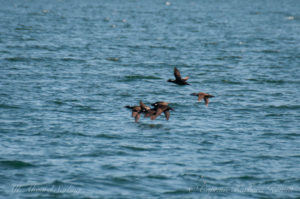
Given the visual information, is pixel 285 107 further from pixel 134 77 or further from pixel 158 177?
pixel 158 177

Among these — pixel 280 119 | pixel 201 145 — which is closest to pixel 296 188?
pixel 201 145

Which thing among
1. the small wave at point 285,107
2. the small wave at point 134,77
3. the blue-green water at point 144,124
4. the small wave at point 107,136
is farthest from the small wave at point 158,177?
the small wave at point 134,77

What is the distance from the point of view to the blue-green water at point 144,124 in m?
17.2

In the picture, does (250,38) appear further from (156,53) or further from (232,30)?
(156,53)

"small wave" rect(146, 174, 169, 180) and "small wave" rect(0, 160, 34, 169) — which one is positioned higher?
"small wave" rect(0, 160, 34, 169)

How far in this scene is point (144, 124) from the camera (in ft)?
77.9

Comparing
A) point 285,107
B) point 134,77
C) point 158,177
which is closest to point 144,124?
point 158,177

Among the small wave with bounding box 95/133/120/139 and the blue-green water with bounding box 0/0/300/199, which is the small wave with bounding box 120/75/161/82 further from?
the small wave with bounding box 95/133/120/139

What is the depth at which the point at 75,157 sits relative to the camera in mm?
19047

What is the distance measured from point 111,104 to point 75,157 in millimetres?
8607

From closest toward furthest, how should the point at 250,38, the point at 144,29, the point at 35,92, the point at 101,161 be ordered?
the point at 101,161 → the point at 35,92 → the point at 250,38 → the point at 144,29

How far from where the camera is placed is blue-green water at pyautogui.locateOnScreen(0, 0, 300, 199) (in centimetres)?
1719

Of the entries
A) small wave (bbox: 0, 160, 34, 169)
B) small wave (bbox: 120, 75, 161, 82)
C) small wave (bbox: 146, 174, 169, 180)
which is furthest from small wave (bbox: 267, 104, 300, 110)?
small wave (bbox: 0, 160, 34, 169)

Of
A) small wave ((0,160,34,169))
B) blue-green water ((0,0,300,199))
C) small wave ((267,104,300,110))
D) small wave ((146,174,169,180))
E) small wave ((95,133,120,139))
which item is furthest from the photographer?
small wave ((267,104,300,110))
